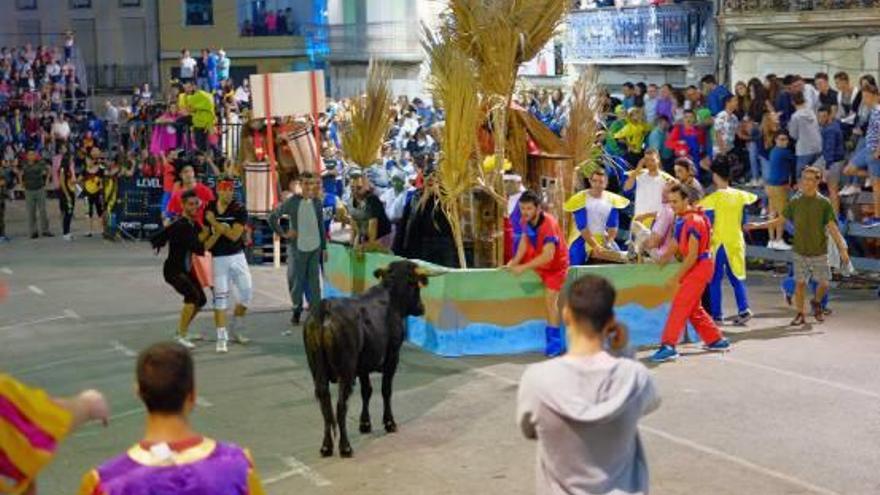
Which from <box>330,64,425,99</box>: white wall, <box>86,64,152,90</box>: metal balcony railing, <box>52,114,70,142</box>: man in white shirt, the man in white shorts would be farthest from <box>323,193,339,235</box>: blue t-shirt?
<box>86,64,152,90</box>: metal balcony railing

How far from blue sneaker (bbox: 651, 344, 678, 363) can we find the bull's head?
304 cm

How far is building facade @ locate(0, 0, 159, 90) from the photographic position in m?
52.5

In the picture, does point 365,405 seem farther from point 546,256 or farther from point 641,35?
point 641,35

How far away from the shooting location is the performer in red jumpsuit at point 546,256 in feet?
44.9

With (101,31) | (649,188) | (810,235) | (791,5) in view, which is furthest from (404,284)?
(101,31)

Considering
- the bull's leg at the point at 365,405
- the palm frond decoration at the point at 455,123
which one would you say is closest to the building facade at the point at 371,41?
the palm frond decoration at the point at 455,123

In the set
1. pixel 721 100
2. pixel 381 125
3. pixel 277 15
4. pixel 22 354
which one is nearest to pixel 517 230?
pixel 381 125

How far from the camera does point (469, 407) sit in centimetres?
1209

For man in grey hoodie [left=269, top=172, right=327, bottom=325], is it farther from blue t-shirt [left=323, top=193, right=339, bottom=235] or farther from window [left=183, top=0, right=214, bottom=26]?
window [left=183, top=0, right=214, bottom=26]

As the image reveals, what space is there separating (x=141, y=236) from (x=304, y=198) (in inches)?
440

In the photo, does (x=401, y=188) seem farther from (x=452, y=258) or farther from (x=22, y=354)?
(x=22, y=354)

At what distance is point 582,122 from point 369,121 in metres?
2.97

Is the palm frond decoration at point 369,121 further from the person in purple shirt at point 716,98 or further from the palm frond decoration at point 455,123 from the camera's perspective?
the person in purple shirt at point 716,98

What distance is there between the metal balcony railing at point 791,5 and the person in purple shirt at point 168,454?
2189 centimetres
